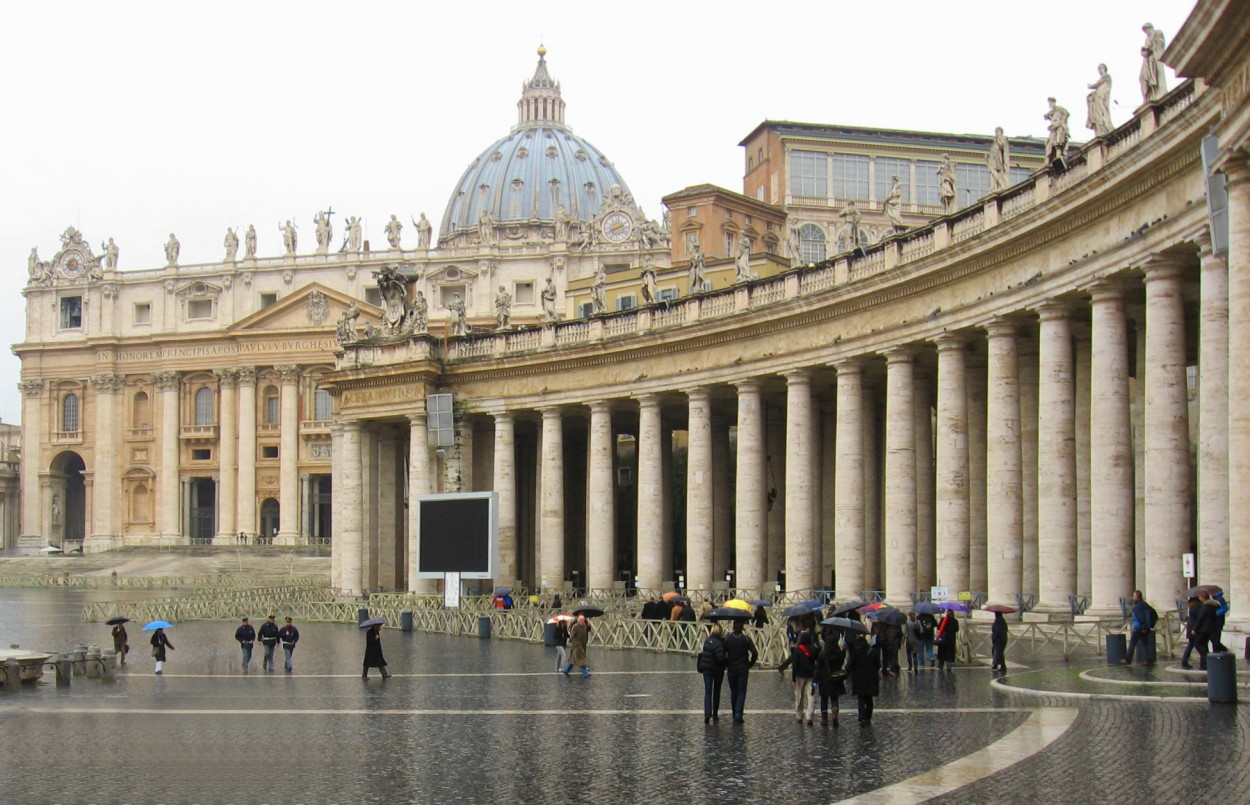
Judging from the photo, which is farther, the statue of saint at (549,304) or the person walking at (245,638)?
the statue of saint at (549,304)

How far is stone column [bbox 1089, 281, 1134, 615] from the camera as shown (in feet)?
114

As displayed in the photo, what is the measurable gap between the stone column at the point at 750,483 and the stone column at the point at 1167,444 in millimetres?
20114

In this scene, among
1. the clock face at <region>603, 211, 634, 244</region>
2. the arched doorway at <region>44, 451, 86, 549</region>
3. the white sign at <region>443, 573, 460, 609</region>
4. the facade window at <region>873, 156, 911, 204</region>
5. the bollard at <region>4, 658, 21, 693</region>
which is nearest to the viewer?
the bollard at <region>4, 658, 21, 693</region>

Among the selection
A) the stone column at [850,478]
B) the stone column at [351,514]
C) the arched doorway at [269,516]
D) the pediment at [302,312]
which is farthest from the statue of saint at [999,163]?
the arched doorway at [269,516]

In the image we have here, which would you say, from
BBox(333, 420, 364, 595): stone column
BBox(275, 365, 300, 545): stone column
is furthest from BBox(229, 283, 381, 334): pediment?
BBox(333, 420, 364, 595): stone column

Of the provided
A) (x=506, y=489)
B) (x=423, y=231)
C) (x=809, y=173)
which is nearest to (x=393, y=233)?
(x=423, y=231)

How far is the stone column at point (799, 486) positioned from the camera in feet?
161

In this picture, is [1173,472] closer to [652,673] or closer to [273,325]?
[652,673]

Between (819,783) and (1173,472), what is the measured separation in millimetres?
16778

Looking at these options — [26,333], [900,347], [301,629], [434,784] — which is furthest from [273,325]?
[434,784]

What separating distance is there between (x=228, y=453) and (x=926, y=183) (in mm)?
66733

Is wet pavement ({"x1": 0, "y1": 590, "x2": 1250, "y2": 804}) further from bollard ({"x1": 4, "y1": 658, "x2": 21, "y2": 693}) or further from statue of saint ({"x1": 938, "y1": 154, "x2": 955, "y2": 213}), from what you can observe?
statue of saint ({"x1": 938, "y1": 154, "x2": 955, "y2": 213})

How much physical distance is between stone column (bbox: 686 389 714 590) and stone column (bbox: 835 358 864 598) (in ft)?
25.3

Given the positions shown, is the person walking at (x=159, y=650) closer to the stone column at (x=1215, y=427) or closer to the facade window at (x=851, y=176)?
the stone column at (x=1215, y=427)
